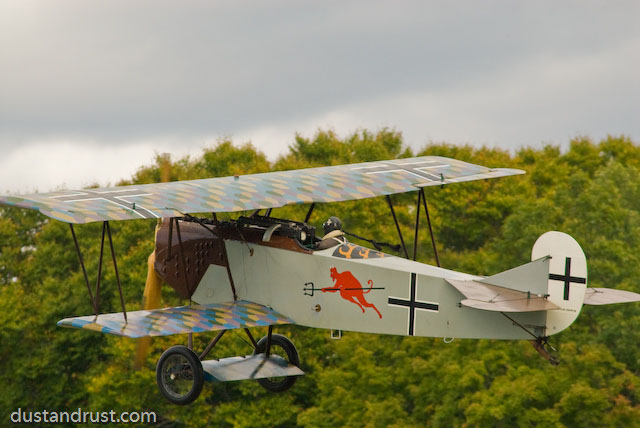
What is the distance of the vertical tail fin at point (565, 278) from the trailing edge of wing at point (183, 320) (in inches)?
161

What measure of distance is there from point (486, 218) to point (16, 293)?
22.5 meters

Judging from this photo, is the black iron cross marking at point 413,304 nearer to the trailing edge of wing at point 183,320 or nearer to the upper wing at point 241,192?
the trailing edge of wing at point 183,320

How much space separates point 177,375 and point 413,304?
3691mm

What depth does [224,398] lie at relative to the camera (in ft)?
152

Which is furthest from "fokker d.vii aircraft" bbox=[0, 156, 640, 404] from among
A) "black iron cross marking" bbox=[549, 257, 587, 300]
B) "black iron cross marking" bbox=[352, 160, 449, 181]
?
"black iron cross marking" bbox=[352, 160, 449, 181]

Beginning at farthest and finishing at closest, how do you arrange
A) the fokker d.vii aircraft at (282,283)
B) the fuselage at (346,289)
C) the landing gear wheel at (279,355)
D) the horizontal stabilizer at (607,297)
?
the landing gear wheel at (279,355) → the fuselage at (346,289) → the horizontal stabilizer at (607,297) → the fokker d.vii aircraft at (282,283)

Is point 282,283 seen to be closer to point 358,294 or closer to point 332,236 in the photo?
point 332,236

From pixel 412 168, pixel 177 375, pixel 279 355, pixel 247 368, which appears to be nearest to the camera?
pixel 177 375

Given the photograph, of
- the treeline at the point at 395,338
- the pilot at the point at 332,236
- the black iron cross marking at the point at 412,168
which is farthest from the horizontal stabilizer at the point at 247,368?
the treeline at the point at 395,338

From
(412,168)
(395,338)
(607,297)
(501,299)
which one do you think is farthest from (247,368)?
(395,338)

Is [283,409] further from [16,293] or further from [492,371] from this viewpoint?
[16,293]

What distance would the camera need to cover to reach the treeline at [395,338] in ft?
118

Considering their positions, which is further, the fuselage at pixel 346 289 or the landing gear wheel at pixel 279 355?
the landing gear wheel at pixel 279 355

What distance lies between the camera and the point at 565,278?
1452cm
